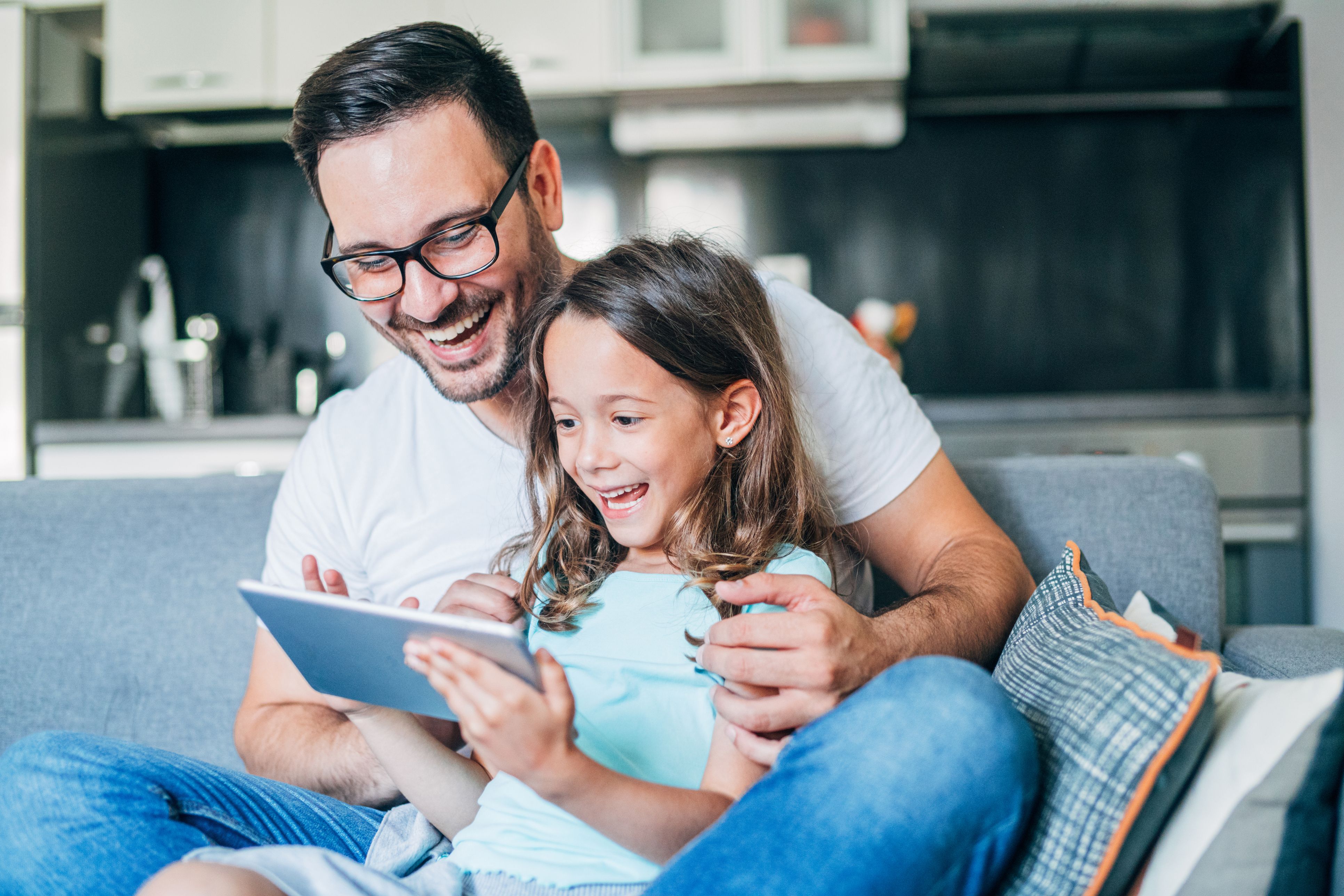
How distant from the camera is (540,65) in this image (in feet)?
9.79

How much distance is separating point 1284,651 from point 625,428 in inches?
30.1

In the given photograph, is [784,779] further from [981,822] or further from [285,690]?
[285,690]

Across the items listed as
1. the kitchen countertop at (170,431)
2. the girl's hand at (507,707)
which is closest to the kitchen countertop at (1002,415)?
the kitchen countertop at (170,431)

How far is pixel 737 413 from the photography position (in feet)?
3.74

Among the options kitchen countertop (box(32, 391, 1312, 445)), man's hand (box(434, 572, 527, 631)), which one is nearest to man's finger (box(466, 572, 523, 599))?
man's hand (box(434, 572, 527, 631))

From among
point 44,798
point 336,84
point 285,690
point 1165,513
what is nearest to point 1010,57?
point 1165,513

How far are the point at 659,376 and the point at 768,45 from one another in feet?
7.16

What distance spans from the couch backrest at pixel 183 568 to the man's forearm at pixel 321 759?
0.70ft

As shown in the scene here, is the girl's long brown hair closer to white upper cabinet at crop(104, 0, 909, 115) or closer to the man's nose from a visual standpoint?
the man's nose

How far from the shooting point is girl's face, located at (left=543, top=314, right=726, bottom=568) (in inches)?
41.7

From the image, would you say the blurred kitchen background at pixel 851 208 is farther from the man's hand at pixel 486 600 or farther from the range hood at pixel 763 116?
the man's hand at pixel 486 600

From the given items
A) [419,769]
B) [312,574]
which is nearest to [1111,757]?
[419,769]

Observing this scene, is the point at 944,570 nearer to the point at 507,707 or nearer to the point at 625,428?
the point at 625,428

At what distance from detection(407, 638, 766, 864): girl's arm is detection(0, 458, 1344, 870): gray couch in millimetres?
719
